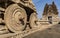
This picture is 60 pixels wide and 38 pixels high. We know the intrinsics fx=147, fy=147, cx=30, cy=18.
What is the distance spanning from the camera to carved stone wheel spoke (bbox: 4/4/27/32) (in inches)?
176

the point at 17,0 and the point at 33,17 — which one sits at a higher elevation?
the point at 17,0

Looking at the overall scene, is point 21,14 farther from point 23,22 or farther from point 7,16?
point 7,16

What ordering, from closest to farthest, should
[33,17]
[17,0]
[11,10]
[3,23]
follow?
1. [3,23]
2. [11,10]
3. [17,0]
4. [33,17]

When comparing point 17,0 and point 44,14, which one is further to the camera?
point 44,14

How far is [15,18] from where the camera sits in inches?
191

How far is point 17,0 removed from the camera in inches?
200

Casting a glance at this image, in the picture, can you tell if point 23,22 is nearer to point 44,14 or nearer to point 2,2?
point 2,2

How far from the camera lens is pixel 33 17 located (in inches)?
271

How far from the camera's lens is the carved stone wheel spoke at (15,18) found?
448 cm

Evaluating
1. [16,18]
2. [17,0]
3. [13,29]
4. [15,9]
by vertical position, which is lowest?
[13,29]

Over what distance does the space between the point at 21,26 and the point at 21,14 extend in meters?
0.44

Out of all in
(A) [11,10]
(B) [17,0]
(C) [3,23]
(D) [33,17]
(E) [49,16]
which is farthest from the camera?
(E) [49,16]

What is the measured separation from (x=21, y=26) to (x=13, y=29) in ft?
2.09

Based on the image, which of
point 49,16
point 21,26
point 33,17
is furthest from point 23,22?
point 49,16
